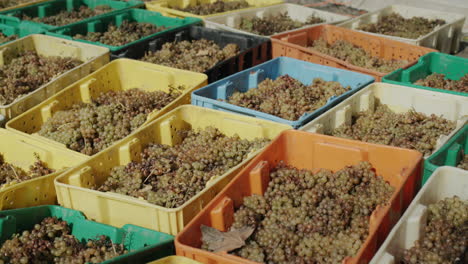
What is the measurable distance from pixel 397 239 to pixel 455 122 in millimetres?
1683

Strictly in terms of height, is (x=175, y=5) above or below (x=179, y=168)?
above

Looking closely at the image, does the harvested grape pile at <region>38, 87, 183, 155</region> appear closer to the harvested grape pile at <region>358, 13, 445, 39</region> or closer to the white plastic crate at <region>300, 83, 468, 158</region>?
the white plastic crate at <region>300, 83, 468, 158</region>

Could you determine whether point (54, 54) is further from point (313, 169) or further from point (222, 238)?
point (222, 238)

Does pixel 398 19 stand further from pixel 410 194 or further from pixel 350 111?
pixel 410 194

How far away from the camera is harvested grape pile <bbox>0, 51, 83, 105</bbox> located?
4184 mm

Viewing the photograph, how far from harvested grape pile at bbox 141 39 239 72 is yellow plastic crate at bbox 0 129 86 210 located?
5.31 ft

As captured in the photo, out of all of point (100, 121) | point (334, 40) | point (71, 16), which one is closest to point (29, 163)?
point (100, 121)

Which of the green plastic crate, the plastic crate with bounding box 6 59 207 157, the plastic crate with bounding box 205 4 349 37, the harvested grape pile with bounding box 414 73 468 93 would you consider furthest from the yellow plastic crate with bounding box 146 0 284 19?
the green plastic crate

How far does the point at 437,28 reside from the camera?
560 centimetres

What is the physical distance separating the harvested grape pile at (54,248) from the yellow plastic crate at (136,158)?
0.55ft

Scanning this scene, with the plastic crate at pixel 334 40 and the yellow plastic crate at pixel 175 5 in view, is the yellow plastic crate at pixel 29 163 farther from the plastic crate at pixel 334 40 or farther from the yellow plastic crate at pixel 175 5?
the yellow plastic crate at pixel 175 5

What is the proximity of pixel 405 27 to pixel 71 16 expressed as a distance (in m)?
3.86

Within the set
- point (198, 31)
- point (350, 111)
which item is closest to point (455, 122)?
point (350, 111)

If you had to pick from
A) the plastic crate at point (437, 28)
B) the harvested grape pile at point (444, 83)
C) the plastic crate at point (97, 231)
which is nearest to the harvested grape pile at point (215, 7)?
the plastic crate at point (437, 28)
